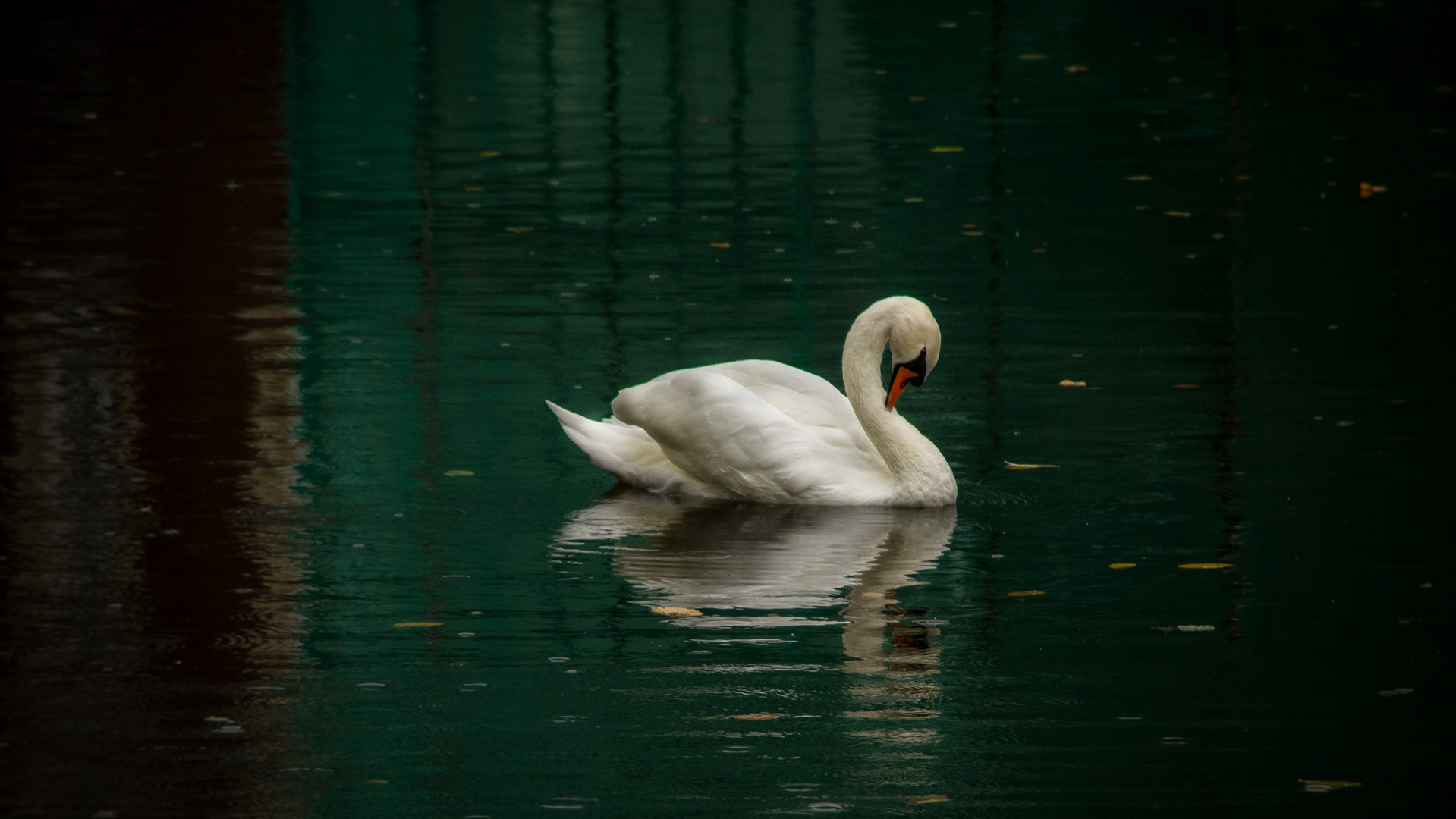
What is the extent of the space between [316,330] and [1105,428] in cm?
499

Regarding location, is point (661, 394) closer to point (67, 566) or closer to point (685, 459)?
point (685, 459)

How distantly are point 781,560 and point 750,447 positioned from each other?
1004 millimetres

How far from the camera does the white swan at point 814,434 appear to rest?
9844mm

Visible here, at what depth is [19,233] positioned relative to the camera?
17.1 meters

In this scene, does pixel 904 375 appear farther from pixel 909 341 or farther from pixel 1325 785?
pixel 1325 785

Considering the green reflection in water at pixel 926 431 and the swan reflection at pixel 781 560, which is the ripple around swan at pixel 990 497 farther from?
the swan reflection at pixel 781 560

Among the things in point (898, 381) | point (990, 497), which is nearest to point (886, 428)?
point (898, 381)

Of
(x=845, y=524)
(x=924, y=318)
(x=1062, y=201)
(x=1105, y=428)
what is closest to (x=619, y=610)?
(x=845, y=524)

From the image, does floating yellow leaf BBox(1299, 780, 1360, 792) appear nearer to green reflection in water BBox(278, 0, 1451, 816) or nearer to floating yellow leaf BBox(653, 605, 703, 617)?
green reflection in water BBox(278, 0, 1451, 816)

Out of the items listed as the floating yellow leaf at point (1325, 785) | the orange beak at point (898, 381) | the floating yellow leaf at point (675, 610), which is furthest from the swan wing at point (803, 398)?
the floating yellow leaf at point (1325, 785)

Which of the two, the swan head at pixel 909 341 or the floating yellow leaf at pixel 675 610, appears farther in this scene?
the swan head at pixel 909 341

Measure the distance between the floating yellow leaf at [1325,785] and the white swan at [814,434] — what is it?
3474 mm

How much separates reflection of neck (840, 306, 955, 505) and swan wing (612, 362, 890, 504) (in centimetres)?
15

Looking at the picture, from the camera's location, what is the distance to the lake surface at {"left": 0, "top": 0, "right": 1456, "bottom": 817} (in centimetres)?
673
